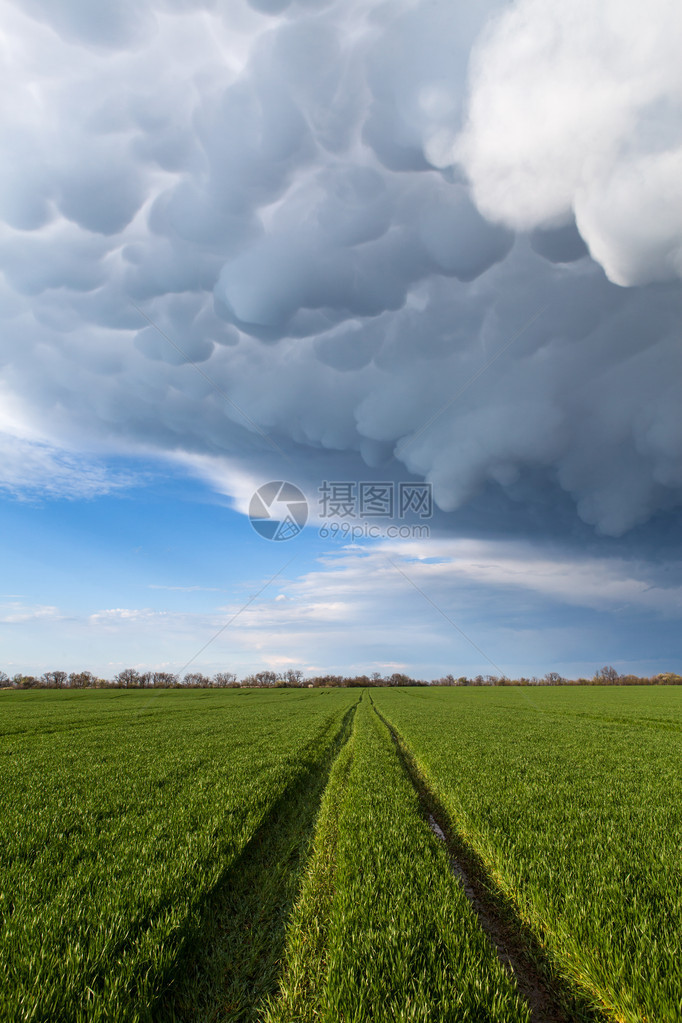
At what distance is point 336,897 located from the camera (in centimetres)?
582

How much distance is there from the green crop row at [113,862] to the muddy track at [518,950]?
375 cm

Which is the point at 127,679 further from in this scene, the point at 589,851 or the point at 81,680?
the point at 589,851

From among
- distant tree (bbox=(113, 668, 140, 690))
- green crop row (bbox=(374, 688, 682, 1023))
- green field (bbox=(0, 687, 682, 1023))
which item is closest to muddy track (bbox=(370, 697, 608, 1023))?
green field (bbox=(0, 687, 682, 1023))

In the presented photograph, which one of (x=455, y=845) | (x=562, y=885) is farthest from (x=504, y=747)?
(x=562, y=885)

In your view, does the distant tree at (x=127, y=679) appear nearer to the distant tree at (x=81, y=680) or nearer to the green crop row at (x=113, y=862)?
the distant tree at (x=81, y=680)

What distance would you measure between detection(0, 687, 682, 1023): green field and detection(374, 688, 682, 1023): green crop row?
31 mm

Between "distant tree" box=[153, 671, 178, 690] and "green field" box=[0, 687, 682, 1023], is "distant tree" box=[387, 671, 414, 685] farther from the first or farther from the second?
"green field" box=[0, 687, 682, 1023]

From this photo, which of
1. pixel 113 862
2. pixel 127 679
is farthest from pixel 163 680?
pixel 113 862

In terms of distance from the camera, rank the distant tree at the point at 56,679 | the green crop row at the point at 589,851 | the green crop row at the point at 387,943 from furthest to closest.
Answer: the distant tree at the point at 56,679 → the green crop row at the point at 589,851 → the green crop row at the point at 387,943

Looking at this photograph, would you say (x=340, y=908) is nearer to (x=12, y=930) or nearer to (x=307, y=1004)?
(x=307, y=1004)

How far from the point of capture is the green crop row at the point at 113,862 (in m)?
4.09

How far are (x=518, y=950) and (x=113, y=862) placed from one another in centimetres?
584

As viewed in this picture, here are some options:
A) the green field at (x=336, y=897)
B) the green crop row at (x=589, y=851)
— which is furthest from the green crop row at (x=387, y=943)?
the green crop row at (x=589, y=851)

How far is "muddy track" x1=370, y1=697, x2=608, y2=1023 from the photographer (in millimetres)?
4363
